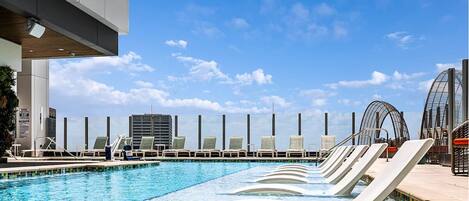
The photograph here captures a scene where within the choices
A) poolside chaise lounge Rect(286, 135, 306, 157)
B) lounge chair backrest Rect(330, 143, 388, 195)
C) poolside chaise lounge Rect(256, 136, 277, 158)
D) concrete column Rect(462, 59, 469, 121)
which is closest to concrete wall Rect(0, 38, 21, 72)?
lounge chair backrest Rect(330, 143, 388, 195)

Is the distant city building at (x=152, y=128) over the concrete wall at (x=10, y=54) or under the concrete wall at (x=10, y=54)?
under

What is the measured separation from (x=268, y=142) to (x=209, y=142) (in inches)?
81.9

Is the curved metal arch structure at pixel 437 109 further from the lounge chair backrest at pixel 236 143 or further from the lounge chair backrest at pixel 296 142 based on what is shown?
the lounge chair backrest at pixel 236 143

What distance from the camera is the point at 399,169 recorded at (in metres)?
3.85

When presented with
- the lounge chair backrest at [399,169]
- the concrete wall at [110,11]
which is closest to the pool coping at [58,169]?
the concrete wall at [110,11]

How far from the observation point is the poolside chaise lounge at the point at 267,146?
19.8 meters

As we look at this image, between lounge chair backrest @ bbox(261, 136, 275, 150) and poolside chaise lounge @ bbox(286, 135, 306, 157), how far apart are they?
568 mm

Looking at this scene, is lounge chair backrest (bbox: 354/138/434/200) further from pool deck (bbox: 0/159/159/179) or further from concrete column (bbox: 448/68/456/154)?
pool deck (bbox: 0/159/159/179)

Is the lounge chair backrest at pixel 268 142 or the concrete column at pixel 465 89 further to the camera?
the lounge chair backrest at pixel 268 142

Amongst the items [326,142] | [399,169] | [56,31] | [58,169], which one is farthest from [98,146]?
[399,169]

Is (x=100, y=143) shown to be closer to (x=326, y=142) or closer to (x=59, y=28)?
(x=326, y=142)

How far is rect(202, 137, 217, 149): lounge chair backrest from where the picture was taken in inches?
806

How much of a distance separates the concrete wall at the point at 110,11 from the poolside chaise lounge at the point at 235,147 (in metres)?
7.05

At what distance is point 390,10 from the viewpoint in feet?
81.9
